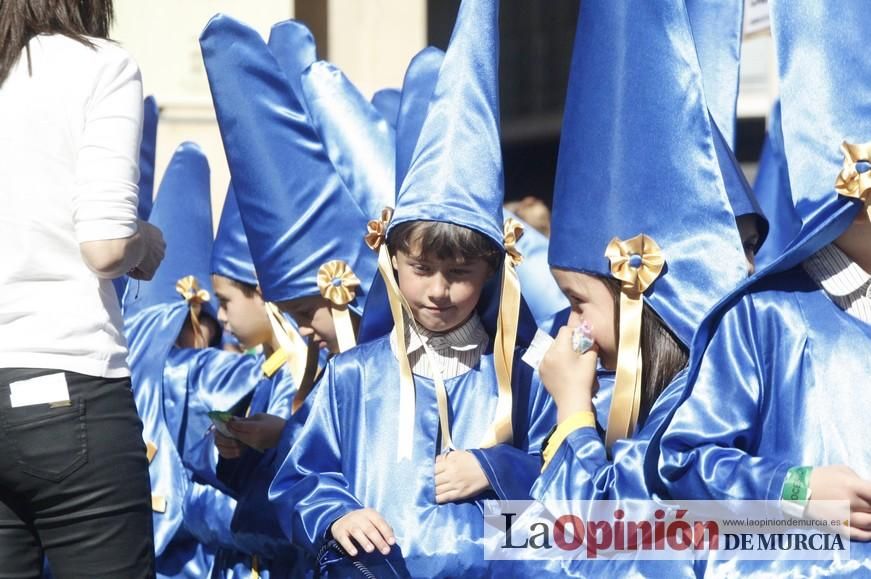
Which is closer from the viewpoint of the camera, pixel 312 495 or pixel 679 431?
pixel 679 431

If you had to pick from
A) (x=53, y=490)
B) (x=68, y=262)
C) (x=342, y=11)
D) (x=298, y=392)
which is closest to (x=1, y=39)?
(x=68, y=262)

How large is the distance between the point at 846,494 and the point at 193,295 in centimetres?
288

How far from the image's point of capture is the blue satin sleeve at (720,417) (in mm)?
2469

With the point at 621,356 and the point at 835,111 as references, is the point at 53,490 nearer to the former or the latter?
the point at 621,356

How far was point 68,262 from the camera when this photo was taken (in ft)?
7.73

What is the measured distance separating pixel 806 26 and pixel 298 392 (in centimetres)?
179

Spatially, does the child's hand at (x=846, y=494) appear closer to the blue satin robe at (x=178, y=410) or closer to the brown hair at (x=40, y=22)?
the brown hair at (x=40, y=22)

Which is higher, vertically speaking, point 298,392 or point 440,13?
point 440,13

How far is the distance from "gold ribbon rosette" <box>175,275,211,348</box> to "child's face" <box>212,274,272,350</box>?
0.31 metres

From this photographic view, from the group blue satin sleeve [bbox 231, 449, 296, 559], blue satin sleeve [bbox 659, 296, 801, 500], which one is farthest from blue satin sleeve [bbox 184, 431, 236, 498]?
blue satin sleeve [bbox 659, 296, 801, 500]

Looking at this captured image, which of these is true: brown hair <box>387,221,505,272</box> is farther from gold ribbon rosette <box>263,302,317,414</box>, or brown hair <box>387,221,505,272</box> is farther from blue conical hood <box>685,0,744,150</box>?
gold ribbon rosette <box>263,302,317,414</box>

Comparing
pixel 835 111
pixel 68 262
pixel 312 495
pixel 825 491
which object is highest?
pixel 835 111

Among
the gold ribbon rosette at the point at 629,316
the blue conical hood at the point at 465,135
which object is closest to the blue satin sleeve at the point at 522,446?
the gold ribbon rosette at the point at 629,316

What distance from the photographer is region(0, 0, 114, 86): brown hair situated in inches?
93.7
